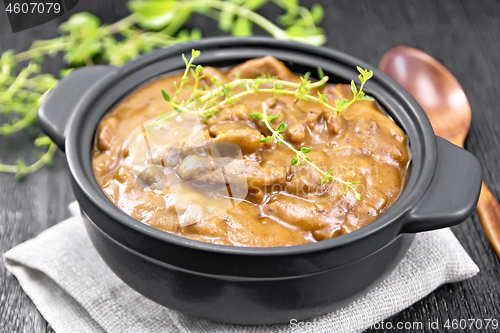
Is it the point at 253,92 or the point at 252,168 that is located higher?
the point at 253,92

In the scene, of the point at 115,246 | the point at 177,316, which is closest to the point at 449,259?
the point at 177,316

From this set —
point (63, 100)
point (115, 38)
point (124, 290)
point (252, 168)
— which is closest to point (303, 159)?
point (252, 168)

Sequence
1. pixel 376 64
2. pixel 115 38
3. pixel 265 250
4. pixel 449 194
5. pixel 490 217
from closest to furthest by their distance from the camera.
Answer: pixel 265 250 < pixel 449 194 < pixel 490 217 < pixel 376 64 < pixel 115 38

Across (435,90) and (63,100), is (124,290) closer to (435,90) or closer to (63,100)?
(63,100)

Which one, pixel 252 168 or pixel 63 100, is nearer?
pixel 252 168

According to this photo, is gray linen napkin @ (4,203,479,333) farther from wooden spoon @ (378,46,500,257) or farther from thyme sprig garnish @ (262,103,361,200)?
wooden spoon @ (378,46,500,257)

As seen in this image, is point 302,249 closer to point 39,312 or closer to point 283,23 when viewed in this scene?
point 39,312

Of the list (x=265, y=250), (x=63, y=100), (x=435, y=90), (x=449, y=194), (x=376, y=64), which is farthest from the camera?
(x=376, y=64)

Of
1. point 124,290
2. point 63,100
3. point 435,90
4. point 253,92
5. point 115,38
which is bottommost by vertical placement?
point 124,290
